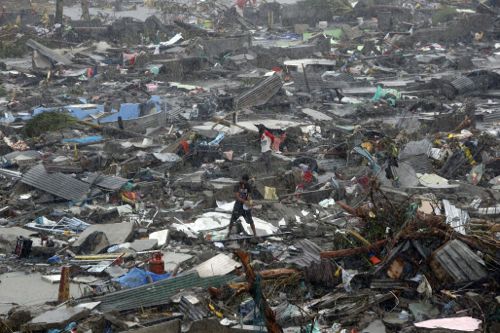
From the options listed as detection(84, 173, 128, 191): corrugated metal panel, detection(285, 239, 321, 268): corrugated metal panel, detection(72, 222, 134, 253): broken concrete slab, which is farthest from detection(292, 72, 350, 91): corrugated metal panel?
detection(285, 239, 321, 268): corrugated metal panel

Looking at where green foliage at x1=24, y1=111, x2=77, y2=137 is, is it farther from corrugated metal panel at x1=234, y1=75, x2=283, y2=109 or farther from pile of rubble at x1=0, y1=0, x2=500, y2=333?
corrugated metal panel at x1=234, y1=75, x2=283, y2=109

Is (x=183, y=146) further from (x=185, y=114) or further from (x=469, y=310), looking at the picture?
(x=469, y=310)

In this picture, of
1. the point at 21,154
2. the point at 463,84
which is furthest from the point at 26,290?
the point at 463,84

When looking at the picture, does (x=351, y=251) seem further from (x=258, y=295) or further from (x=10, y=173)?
(x=10, y=173)

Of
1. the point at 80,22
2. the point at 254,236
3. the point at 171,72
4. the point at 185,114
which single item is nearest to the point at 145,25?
the point at 80,22

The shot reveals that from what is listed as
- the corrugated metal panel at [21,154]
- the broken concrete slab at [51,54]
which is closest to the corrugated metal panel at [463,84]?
the corrugated metal panel at [21,154]

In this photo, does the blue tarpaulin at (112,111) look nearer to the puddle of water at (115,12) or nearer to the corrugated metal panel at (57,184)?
the corrugated metal panel at (57,184)
